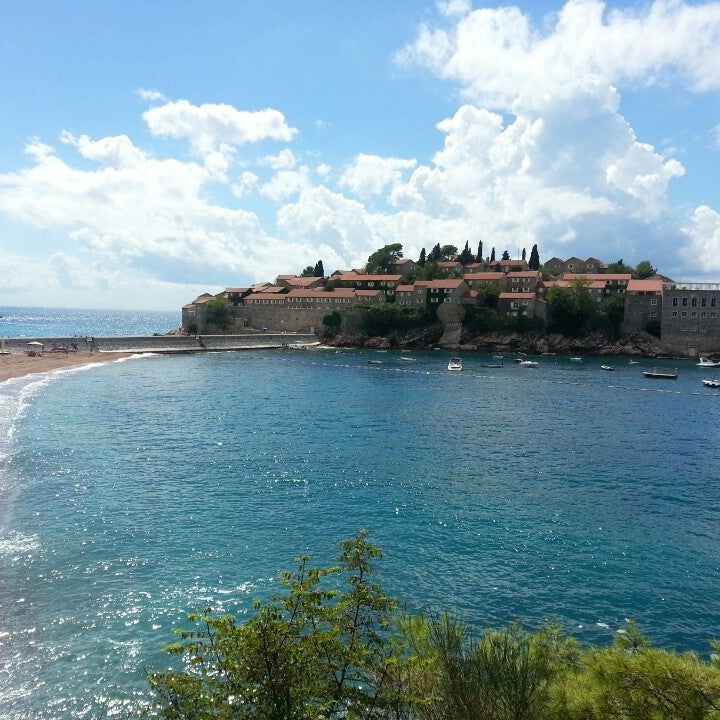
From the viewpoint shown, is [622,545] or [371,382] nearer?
[622,545]

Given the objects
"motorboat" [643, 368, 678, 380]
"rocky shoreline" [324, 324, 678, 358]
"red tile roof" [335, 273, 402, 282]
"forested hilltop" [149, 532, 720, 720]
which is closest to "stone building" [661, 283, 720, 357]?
"rocky shoreline" [324, 324, 678, 358]

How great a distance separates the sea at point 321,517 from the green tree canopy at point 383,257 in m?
113

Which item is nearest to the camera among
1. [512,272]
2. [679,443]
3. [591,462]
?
[591,462]

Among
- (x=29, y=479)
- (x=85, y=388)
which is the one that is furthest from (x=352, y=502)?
(x=85, y=388)

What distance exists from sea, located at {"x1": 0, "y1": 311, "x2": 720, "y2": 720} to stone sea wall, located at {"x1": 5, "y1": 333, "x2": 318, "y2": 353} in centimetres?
4277

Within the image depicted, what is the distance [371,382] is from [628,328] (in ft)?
222

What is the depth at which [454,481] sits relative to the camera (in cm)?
3469

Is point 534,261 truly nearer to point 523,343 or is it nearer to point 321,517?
point 523,343

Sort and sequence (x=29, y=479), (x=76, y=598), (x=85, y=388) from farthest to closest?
1. (x=85, y=388)
2. (x=29, y=479)
3. (x=76, y=598)

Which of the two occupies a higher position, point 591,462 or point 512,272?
point 512,272

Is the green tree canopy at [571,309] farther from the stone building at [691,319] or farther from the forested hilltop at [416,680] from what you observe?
the forested hilltop at [416,680]

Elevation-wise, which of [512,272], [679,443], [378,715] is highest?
[512,272]

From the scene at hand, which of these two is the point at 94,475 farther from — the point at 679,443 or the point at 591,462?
the point at 679,443

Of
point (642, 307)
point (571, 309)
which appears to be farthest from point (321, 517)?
point (642, 307)
